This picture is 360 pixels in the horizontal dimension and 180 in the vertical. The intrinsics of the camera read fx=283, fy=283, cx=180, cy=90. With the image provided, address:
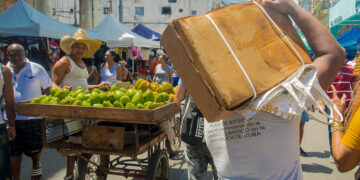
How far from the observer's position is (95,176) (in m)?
3.68

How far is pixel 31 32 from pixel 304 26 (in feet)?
27.6

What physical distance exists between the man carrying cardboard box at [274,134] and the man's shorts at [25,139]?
3.20 metres

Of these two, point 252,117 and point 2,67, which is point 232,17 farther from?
point 2,67

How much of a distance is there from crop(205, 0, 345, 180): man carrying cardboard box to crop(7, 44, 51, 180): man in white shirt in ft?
10.6

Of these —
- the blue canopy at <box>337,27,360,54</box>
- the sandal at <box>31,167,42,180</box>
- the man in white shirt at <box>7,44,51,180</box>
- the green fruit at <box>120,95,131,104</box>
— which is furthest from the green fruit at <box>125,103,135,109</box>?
the blue canopy at <box>337,27,360,54</box>

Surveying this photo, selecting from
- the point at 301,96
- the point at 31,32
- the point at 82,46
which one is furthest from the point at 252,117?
the point at 31,32

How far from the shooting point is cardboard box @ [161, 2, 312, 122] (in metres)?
1.25

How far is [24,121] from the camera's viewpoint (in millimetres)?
3779

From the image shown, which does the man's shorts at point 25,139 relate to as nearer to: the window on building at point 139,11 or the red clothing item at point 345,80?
the red clothing item at point 345,80

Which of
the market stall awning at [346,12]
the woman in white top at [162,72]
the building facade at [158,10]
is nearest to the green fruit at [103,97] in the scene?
the woman in white top at [162,72]

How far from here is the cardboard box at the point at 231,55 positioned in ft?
4.09

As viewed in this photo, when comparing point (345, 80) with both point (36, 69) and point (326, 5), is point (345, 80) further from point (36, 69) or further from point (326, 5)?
point (326, 5)

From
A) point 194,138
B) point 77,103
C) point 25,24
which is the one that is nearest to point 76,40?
point 77,103

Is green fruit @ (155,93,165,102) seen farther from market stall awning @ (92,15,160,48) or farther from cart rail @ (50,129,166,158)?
market stall awning @ (92,15,160,48)
